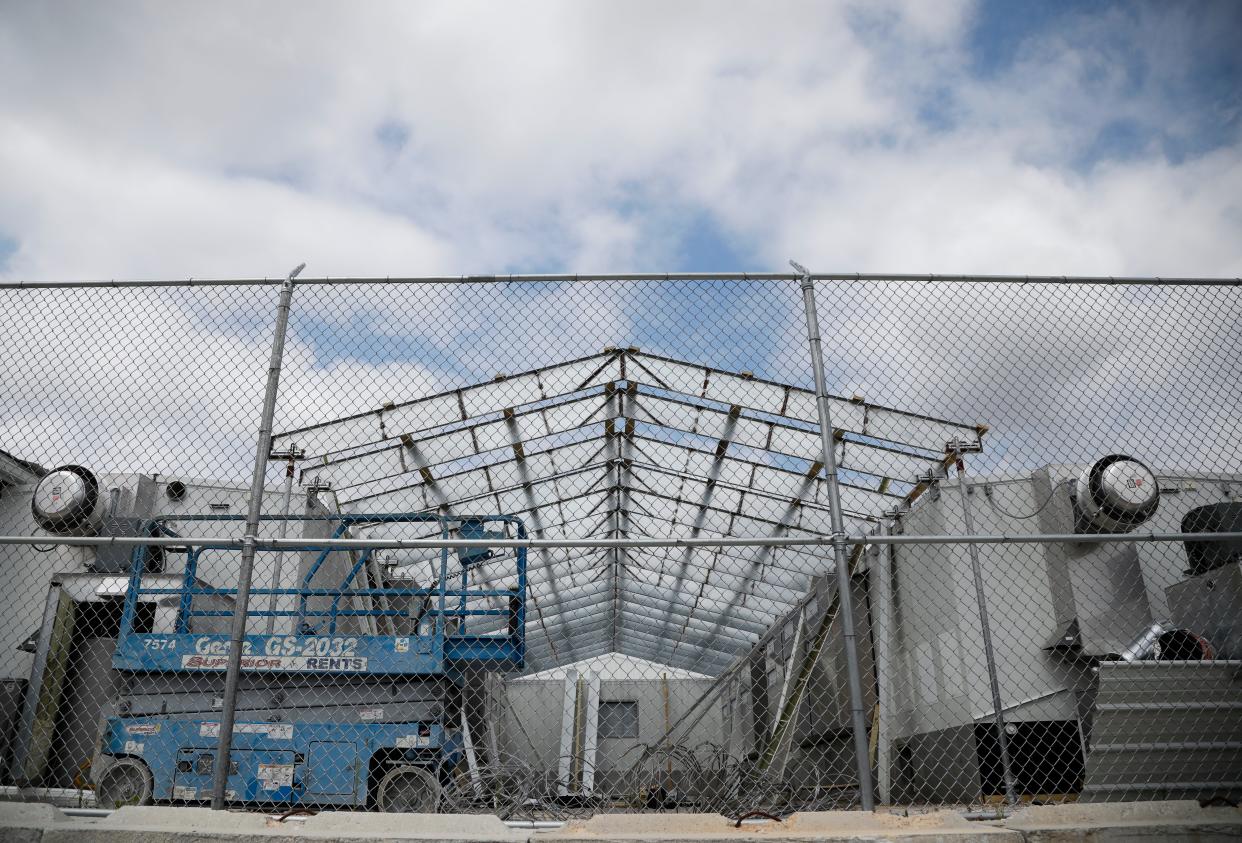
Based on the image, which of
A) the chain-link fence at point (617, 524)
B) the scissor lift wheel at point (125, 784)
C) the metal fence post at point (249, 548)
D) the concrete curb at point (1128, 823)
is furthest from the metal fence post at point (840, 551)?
the scissor lift wheel at point (125, 784)

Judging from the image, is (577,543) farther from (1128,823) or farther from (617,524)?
(617,524)

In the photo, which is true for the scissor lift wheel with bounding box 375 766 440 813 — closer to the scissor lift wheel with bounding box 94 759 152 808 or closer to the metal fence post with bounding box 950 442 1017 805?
the scissor lift wheel with bounding box 94 759 152 808

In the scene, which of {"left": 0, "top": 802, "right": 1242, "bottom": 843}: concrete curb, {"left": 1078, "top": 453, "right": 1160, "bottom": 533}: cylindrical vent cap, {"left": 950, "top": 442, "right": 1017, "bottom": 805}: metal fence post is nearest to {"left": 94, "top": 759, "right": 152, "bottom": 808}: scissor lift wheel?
{"left": 0, "top": 802, "right": 1242, "bottom": 843}: concrete curb

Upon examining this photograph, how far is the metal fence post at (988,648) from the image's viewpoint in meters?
7.81

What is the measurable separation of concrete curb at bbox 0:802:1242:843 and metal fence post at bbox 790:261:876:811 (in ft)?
0.79

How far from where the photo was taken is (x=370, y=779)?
7.04m

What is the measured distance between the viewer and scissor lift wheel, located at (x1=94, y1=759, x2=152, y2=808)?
6754mm

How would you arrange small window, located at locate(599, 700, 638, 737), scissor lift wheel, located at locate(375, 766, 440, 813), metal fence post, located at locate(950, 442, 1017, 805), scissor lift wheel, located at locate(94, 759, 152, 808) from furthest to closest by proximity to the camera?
small window, located at locate(599, 700, 638, 737) < metal fence post, located at locate(950, 442, 1017, 805) < scissor lift wheel, located at locate(375, 766, 440, 813) < scissor lift wheel, located at locate(94, 759, 152, 808)

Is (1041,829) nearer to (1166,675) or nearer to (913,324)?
(1166,675)

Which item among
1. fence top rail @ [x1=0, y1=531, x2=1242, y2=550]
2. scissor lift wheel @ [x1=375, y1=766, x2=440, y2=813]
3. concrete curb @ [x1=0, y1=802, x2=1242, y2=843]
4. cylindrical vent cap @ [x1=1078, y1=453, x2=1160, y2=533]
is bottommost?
scissor lift wheel @ [x1=375, y1=766, x2=440, y2=813]

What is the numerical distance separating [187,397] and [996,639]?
26.6ft

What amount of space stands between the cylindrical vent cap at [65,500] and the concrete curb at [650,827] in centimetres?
745

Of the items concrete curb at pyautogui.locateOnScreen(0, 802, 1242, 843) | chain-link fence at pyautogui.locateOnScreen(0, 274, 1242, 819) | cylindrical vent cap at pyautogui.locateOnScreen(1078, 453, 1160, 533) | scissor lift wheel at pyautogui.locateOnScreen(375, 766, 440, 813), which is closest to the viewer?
concrete curb at pyautogui.locateOnScreen(0, 802, 1242, 843)

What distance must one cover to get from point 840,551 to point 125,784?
6280 millimetres
